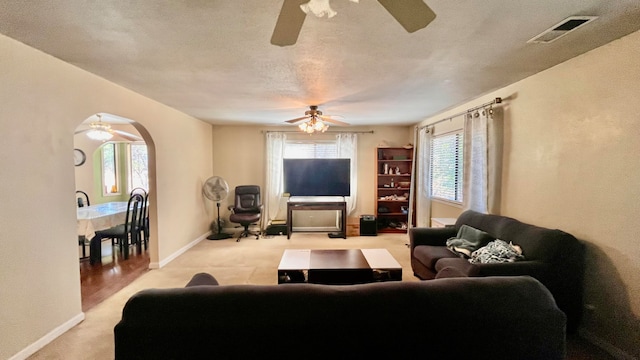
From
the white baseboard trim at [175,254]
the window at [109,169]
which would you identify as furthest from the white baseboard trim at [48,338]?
the window at [109,169]

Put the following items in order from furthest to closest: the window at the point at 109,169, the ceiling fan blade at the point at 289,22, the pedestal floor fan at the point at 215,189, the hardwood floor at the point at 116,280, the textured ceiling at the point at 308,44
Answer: the window at the point at 109,169 < the pedestal floor fan at the point at 215,189 < the hardwood floor at the point at 116,280 < the textured ceiling at the point at 308,44 < the ceiling fan blade at the point at 289,22

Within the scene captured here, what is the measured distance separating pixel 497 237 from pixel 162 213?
169 inches

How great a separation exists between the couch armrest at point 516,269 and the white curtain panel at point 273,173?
4522 millimetres

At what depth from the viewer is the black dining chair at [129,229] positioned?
4.28 meters

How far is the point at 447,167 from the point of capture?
15.3 feet

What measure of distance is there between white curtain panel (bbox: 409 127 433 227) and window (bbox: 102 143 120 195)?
7.14 meters

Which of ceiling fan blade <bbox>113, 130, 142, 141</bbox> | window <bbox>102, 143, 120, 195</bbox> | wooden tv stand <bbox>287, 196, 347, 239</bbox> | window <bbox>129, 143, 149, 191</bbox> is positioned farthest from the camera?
window <bbox>129, 143, 149, 191</bbox>

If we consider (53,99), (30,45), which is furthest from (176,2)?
(53,99)

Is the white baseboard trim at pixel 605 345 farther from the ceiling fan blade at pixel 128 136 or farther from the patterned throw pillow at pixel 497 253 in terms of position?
the ceiling fan blade at pixel 128 136

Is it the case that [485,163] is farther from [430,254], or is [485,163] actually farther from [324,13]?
[324,13]

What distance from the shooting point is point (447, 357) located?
4.13ft

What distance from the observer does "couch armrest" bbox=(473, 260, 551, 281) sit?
219 centimetres

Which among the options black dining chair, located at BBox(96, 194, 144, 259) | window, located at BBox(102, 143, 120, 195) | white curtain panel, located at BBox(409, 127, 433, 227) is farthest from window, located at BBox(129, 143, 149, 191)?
white curtain panel, located at BBox(409, 127, 433, 227)

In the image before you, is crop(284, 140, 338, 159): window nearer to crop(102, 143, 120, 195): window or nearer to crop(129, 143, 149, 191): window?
crop(129, 143, 149, 191): window
